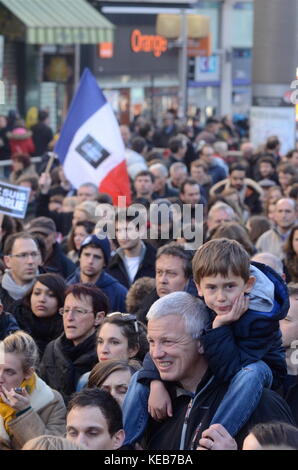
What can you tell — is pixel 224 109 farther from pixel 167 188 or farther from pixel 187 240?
pixel 187 240

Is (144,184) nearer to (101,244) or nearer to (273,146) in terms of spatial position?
(101,244)

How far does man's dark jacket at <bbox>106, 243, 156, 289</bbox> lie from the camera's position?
9.57m

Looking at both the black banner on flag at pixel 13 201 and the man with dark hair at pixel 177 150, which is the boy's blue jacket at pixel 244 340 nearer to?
the black banner on flag at pixel 13 201

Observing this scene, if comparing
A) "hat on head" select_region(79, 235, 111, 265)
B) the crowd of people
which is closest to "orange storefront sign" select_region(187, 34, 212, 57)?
the crowd of people

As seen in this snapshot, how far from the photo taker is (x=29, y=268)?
8.70 m

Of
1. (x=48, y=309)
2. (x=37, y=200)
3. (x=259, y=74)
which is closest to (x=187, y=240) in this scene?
(x=48, y=309)

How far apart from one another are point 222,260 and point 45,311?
3473 mm

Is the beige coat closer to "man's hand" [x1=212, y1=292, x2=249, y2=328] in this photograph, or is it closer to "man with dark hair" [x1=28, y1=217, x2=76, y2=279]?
"man's hand" [x1=212, y1=292, x2=249, y2=328]

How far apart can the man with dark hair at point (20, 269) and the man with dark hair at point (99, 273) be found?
14.0 inches

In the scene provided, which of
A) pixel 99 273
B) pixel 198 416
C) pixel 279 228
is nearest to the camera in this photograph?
pixel 198 416

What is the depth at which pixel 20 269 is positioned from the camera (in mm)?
8703

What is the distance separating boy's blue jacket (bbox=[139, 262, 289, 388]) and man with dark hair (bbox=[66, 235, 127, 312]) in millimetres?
4119

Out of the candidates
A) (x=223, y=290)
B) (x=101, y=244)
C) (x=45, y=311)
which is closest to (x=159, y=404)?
(x=223, y=290)

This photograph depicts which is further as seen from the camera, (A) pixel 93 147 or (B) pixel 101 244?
(A) pixel 93 147
